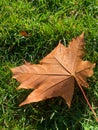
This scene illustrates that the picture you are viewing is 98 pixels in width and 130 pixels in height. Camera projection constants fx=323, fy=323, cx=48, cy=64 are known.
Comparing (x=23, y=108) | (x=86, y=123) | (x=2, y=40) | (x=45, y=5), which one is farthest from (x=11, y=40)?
(x=86, y=123)

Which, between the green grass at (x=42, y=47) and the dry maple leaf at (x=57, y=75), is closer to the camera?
the dry maple leaf at (x=57, y=75)

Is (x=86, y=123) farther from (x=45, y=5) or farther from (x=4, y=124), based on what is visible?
(x=45, y=5)

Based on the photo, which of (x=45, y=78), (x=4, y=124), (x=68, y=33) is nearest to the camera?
(x=45, y=78)

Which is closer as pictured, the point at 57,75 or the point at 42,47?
the point at 57,75
